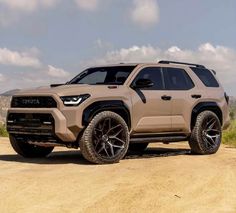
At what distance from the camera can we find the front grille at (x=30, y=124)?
8633mm

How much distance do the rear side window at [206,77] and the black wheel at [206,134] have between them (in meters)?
0.76

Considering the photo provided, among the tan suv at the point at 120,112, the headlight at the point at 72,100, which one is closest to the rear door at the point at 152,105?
the tan suv at the point at 120,112

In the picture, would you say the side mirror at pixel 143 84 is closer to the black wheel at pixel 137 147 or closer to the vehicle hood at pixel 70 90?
the vehicle hood at pixel 70 90

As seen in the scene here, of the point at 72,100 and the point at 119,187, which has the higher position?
the point at 72,100

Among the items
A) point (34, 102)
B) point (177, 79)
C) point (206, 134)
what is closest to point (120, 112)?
point (34, 102)

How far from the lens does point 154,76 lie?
398 inches

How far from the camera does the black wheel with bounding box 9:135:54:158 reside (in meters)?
9.83

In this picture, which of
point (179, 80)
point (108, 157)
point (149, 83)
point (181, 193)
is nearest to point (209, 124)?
point (179, 80)

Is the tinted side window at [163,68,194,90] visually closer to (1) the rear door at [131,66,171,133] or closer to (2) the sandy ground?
(1) the rear door at [131,66,171,133]

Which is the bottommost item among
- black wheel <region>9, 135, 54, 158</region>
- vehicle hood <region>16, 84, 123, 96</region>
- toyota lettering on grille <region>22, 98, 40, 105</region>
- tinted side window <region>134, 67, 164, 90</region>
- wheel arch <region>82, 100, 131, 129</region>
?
black wheel <region>9, 135, 54, 158</region>

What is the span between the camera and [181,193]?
627cm

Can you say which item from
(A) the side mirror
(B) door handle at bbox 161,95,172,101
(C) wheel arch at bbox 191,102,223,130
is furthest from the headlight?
(C) wheel arch at bbox 191,102,223,130

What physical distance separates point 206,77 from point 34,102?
4.04 m

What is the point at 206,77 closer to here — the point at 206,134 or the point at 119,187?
the point at 206,134
